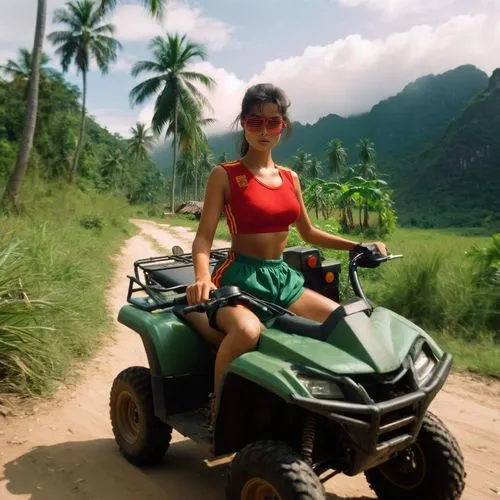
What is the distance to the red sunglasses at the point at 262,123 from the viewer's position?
2.54 meters

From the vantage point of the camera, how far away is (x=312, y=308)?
8.30 feet

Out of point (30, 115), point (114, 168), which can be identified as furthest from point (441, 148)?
point (30, 115)

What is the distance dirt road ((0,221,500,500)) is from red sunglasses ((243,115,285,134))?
1.83 m

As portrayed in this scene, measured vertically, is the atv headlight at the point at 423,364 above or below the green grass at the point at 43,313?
above

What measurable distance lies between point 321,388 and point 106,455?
178 centimetres

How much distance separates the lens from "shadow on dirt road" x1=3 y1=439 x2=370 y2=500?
2.67 metres

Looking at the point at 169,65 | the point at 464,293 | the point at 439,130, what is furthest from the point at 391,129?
the point at 464,293

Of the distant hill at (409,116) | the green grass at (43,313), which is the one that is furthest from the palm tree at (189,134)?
the distant hill at (409,116)

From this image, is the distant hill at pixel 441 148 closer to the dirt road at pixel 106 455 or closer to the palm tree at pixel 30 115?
the palm tree at pixel 30 115

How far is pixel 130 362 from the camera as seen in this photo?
4.92 metres

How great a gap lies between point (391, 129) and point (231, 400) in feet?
426

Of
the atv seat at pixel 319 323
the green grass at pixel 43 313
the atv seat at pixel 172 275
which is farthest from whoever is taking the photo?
the green grass at pixel 43 313

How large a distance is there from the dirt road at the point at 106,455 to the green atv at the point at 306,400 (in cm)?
20

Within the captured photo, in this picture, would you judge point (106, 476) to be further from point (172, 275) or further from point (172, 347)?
point (172, 275)
